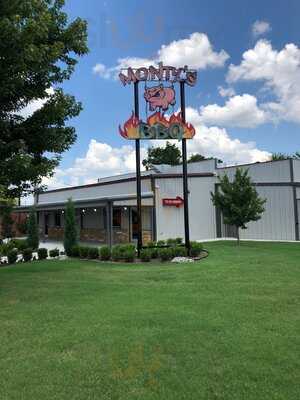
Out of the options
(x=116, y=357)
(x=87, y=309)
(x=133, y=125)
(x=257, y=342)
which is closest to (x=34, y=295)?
(x=87, y=309)

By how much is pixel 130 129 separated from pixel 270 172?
39.9 ft

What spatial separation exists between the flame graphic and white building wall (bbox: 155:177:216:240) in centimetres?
824

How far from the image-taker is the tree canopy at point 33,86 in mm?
7922

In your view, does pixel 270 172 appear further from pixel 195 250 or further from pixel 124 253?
pixel 124 253

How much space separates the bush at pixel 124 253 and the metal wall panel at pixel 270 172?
10.9 m

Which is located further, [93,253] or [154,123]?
[93,253]

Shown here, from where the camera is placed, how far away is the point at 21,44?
783cm

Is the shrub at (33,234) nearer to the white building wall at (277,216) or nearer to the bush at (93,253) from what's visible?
the bush at (93,253)

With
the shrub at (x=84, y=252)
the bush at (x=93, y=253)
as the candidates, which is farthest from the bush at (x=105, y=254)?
the shrub at (x=84, y=252)

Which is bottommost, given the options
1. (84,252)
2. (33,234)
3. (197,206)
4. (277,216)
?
(84,252)

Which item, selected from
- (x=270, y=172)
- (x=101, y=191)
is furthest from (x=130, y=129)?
(x=101, y=191)

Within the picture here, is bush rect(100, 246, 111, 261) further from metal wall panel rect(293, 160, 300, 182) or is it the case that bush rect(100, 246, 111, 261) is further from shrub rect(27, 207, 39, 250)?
metal wall panel rect(293, 160, 300, 182)

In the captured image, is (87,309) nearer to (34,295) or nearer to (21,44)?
(34,295)

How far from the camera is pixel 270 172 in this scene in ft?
86.4
